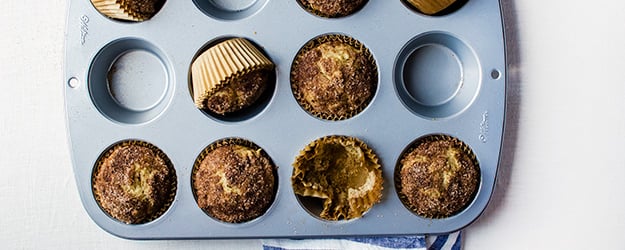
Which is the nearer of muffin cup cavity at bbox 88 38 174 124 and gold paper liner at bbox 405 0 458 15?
gold paper liner at bbox 405 0 458 15

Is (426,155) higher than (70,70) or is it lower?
lower

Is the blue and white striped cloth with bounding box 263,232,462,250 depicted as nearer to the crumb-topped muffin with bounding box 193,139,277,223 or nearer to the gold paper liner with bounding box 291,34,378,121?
the crumb-topped muffin with bounding box 193,139,277,223

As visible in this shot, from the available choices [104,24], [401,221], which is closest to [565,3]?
[401,221]

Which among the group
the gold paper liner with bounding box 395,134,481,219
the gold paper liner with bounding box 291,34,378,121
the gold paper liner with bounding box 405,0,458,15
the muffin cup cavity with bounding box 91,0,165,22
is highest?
the muffin cup cavity with bounding box 91,0,165,22

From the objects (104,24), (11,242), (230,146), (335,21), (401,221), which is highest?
(104,24)

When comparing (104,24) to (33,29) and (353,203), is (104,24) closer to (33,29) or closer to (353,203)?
(33,29)

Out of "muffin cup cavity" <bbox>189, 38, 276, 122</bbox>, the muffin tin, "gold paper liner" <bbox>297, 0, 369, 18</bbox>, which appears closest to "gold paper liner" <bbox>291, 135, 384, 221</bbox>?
the muffin tin

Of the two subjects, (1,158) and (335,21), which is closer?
(335,21)
